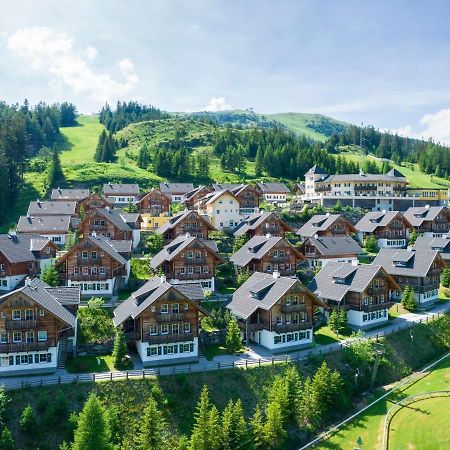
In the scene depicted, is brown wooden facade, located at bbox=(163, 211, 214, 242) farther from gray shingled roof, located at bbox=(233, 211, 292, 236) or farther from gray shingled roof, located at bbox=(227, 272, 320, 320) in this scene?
gray shingled roof, located at bbox=(227, 272, 320, 320)

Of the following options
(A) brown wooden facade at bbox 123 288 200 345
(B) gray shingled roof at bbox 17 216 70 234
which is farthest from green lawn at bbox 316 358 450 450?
(B) gray shingled roof at bbox 17 216 70 234

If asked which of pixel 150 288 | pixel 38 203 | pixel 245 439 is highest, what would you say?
pixel 38 203

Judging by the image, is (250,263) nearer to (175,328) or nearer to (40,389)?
(175,328)

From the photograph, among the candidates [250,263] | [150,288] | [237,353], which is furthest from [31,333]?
[250,263]

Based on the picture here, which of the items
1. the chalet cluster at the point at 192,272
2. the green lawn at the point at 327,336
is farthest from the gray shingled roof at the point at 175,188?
the green lawn at the point at 327,336

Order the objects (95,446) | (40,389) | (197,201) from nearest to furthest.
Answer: (95,446)
(40,389)
(197,201)

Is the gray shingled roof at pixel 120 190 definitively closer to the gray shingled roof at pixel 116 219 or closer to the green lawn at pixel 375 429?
the gray shingled roof at pixel 116 219
